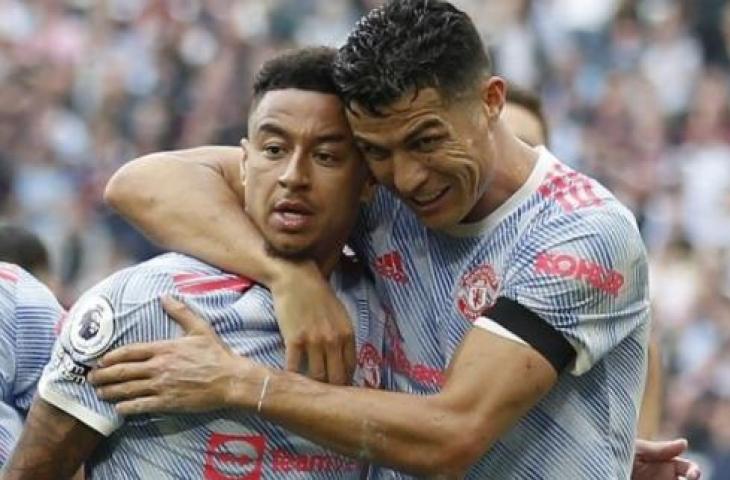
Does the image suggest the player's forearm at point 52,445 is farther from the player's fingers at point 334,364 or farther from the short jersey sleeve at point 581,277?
the short jersey sleeve at point 581,277

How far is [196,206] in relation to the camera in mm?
4500

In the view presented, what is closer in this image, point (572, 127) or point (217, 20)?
point (572, 127)

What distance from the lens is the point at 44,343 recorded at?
466 centimetres

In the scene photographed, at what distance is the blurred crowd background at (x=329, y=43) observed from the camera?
11555 millimetres

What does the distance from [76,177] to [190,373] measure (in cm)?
905

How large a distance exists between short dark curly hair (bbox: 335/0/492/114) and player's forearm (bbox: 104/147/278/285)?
407 millimetres

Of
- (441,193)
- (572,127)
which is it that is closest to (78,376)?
(441,193)

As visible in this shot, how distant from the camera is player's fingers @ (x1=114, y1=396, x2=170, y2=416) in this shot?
4027 millimetres

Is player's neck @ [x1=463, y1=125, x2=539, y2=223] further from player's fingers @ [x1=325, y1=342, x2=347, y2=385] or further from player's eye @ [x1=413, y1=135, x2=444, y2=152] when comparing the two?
player's fingers @ [x1=325, y1=342, x2=347, y2=385]

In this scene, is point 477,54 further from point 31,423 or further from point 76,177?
point 76,177

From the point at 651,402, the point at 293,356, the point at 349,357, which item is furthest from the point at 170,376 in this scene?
the point at 651,402

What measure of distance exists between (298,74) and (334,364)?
0.63 m

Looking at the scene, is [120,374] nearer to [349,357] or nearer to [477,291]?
[349,357]

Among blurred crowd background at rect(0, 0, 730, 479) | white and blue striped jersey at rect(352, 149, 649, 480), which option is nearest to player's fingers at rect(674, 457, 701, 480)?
white and blue striped jersey at rect(352, 149, 649, 480)
